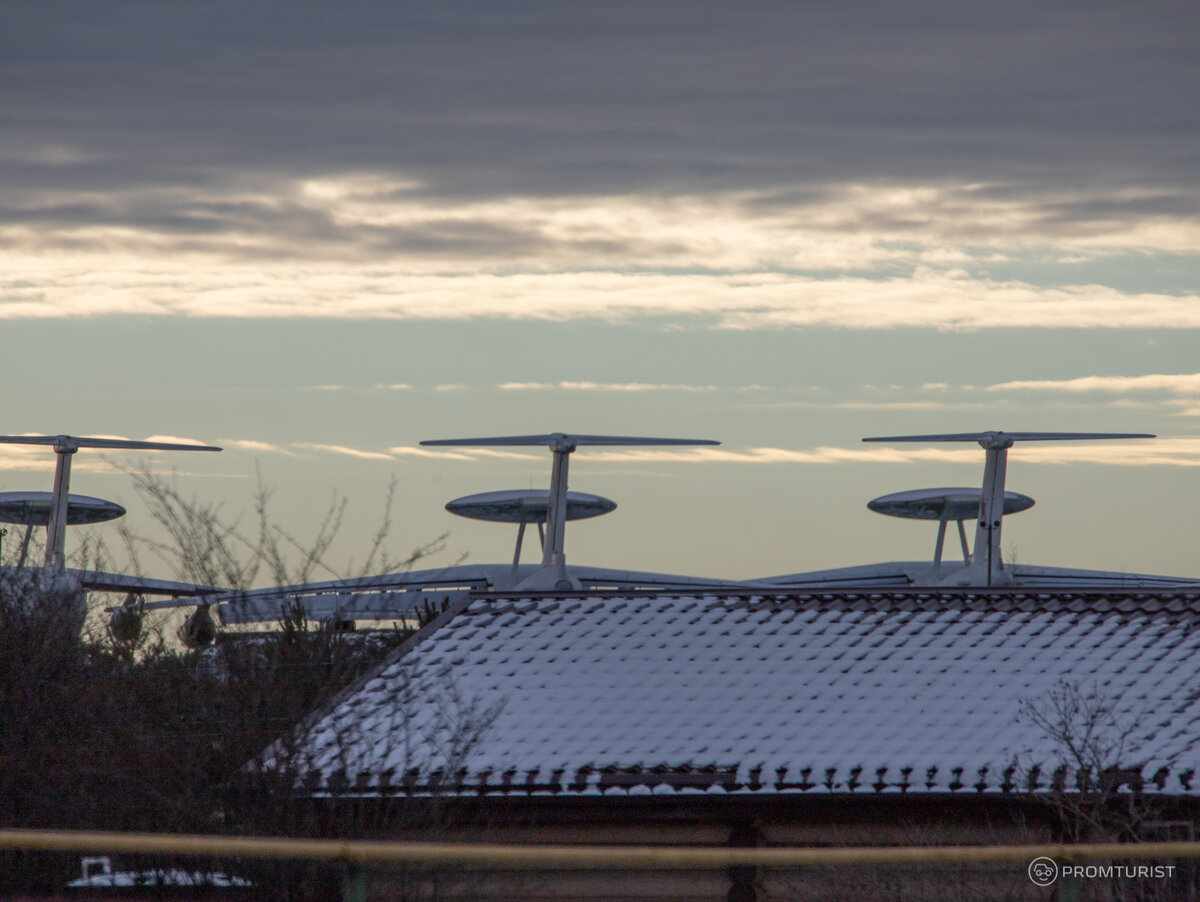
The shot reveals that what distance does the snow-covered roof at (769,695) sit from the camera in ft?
45.1

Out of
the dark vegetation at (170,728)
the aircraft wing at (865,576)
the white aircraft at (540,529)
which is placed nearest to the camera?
the dark vegetation at (170,728)

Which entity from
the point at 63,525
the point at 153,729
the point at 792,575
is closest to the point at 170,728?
the point at 153,729

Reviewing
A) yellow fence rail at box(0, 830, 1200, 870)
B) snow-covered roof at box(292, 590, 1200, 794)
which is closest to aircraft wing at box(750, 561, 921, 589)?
snow-covered roof at box(292, 590, 1200, 794)

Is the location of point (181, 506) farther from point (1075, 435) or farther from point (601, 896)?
point (1075, 435)

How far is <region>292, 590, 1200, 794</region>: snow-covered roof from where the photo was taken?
13.8 meters

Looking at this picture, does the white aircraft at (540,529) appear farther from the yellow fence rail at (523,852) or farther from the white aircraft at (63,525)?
the yellow fence rail at (523,852)

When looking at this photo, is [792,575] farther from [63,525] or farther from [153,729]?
[153,729]

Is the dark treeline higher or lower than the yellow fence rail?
lower

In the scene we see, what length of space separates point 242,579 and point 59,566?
8988 millimetres

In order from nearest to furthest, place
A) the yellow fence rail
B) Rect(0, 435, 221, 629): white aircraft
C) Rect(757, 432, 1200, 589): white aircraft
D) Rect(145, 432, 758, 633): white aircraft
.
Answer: the yellow fence rail < Rect(0, 435, 221, 629): white aircraft < Rect(757, 432, 1200, 589): white aircraft < Rect(145, 432, 758, 633): white aircraft

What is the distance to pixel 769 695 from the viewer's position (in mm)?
15984

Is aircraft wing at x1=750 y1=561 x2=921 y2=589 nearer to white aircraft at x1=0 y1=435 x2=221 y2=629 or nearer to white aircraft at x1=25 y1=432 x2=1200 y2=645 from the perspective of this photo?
white aircraft at x1=25 y1=432 x2=1200 y2=645

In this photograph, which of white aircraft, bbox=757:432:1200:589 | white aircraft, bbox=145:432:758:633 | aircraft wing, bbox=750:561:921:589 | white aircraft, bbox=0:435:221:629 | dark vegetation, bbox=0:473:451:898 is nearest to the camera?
dark vegetation, bbox=0:473:451:898

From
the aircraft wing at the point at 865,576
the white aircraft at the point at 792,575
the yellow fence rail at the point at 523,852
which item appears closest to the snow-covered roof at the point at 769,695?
the yellow fence rail at the point at 523,852
